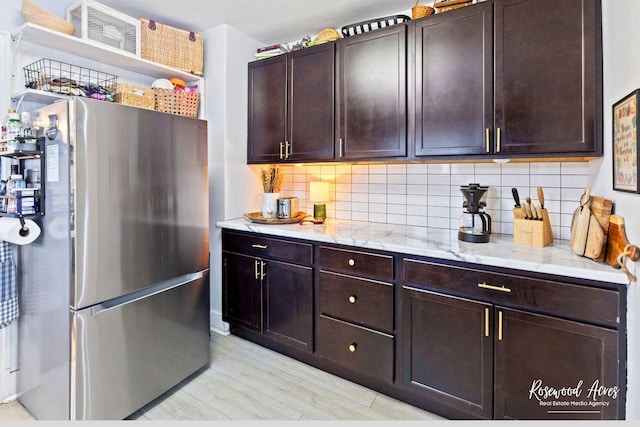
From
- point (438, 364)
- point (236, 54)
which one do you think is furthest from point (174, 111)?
point (438, 364)

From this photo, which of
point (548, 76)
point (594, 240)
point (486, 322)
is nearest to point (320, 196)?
point (486, 322)

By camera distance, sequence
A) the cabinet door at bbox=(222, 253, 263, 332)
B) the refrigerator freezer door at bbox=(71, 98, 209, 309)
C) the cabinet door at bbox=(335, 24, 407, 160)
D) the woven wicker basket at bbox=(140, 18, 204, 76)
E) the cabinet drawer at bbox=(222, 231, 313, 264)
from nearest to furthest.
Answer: the refrigerator freezer door at bbox=(71, 98, 209, 309)
the cabinet door at bbox=(335, 24, 407, 160)
the cabinet drawer at bbox=(222, 231, 313, 264)
the woven wicker basket at bbox=(140, 18, 204, 76)
the cabinet door at bbox=(222, 253, 263, 332)

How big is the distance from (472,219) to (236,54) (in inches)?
87.3

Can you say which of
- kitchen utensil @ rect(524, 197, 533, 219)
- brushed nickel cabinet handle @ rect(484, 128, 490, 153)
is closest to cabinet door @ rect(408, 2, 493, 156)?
brushed nickel cabinet handle @ rect(484, 128, 490, 153)

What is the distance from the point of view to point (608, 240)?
4.60 feet

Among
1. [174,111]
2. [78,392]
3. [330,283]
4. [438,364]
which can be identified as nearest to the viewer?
[78,392]

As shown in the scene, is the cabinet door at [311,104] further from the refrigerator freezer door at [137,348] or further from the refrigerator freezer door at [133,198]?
the refrigerator freezer door at [137,348]

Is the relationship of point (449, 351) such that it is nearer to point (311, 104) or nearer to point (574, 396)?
point (574, 396)

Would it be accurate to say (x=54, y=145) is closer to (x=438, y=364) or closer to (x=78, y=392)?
(x=78, y=392)

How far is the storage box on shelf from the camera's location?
1.94 metres

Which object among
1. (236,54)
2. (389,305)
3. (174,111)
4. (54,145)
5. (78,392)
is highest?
(236,54)

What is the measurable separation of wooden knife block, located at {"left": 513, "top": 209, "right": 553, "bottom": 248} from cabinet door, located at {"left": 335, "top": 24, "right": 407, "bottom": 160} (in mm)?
774

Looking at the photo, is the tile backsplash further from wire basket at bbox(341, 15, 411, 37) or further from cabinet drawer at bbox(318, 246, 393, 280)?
wire basket at bbox(341, 15, 411, 37)

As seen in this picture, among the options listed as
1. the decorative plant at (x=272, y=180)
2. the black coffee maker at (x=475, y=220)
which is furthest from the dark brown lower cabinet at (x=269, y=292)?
the black coffee maker at (x=475, y=220)
